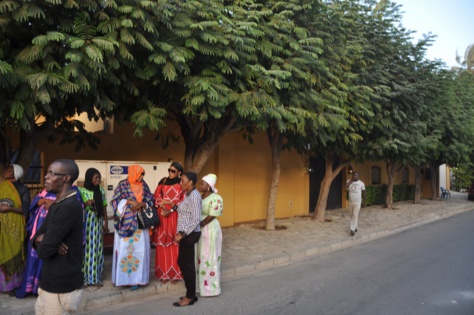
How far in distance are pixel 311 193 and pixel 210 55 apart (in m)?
11.3

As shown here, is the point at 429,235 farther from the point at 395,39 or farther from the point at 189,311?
the point at 189,311

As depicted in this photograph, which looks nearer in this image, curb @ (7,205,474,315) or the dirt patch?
curb @ (7,205,474,315)

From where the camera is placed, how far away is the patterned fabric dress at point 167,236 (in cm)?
598

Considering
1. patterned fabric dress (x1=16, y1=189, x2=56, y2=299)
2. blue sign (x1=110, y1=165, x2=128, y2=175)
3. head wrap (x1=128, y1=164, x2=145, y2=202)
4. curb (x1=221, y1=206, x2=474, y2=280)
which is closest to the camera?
patterned fabric dress (x1=16, y1=189, x2=56, y2=299)

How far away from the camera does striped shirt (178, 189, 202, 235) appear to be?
17.2 feet

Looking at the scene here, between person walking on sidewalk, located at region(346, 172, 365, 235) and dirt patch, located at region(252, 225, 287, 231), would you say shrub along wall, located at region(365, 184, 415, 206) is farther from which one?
person walking on sidewalk, located at region(346, 172, 365, 235)

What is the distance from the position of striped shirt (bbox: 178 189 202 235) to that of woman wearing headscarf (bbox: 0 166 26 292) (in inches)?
86.3

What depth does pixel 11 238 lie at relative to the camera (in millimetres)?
5352

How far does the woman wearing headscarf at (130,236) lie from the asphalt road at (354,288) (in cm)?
40

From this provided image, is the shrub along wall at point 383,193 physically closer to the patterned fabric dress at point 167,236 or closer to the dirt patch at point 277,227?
the dirt patch at point 277,227

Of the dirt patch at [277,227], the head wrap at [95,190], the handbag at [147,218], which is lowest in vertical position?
the dirt patch at [277,227]

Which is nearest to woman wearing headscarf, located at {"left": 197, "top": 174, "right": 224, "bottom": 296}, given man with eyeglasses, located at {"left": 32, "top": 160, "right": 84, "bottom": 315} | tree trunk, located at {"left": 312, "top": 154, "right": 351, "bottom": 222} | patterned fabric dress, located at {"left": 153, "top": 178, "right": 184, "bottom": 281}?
patterned fabric dress, located at {"left": 153, "top": 178, "right": 184, "bottom": 281}

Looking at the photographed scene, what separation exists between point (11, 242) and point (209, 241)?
2.63m

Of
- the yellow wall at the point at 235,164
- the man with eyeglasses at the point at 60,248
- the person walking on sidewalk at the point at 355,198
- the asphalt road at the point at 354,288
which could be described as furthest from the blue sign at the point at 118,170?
the person walking on sidewalk at the point at 355,198
